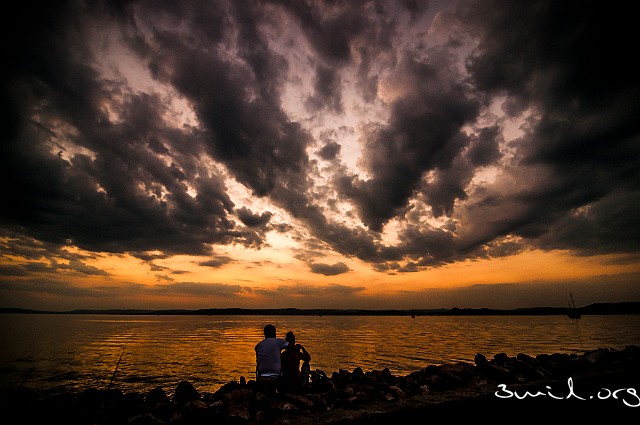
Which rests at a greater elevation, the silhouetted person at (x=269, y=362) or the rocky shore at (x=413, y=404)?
the silhouetted person at (x=269, y=362)

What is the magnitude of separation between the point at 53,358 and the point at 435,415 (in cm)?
3499

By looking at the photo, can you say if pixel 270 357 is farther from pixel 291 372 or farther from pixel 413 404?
pixel 413 404

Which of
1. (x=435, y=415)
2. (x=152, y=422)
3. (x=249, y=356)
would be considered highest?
(x=435, y=415)

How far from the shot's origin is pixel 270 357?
31.3 ft

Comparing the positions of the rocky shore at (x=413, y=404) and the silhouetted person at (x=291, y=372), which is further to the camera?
the silhouetted person at (x=291, y=372)

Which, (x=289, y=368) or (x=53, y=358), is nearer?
(x=289, y=368)

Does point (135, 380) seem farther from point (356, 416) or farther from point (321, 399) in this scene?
point (356, 416)

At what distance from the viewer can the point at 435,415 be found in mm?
6617

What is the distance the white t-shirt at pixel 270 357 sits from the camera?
373 inches

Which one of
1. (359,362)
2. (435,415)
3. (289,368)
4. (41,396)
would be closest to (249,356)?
(359,362)
